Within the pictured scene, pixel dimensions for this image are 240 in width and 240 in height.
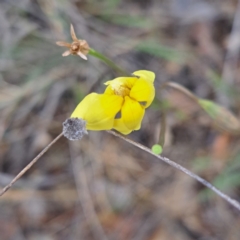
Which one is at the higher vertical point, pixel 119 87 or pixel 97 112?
pixel 119 87

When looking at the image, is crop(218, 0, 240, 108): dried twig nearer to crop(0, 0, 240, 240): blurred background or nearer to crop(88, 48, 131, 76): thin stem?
crop(0, 0, 240, 240): blurred background

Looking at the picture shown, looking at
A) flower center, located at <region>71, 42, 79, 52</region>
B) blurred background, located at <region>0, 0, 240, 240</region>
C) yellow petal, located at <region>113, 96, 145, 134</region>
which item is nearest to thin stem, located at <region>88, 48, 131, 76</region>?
flower center, located at <region>71, 42, 79, 52</region>

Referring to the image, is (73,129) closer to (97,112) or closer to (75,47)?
(97,112)

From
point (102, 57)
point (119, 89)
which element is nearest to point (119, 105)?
point (119, 89)

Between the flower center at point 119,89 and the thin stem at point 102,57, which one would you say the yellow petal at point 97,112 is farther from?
the thin stem at point 102,57

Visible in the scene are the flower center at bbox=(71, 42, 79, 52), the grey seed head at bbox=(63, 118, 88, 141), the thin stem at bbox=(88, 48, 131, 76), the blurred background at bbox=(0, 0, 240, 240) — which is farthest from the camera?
the blurred background at bbox=(0, 0, 240, 240)

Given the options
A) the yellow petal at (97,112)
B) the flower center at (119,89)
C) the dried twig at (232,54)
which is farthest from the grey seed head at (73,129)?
the dried twig at (232,54)

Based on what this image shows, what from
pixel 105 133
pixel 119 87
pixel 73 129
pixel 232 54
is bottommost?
pixel 73 129
